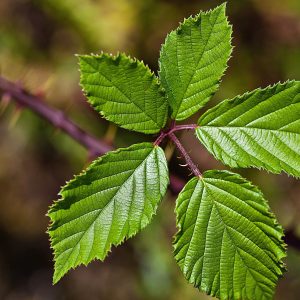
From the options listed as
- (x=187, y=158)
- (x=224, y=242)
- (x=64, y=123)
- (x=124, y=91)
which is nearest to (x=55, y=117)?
(x=64, y=123)

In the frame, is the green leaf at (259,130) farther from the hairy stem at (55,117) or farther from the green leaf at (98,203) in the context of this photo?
the hairy stem at (55,117)

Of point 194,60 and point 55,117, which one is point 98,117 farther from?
point 194,60

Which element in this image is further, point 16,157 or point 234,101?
point 16,157

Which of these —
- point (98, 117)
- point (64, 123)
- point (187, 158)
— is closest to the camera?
point (187, 158)

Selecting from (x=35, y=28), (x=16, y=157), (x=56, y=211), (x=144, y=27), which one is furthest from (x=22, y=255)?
(x=56, y=211)

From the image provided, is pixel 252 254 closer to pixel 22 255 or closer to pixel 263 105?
pixel 263 105

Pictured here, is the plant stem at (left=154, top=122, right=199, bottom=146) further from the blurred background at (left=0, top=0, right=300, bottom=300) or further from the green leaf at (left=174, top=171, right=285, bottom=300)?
the blurred background at (left=0, top=0, right=300, bottom=300)

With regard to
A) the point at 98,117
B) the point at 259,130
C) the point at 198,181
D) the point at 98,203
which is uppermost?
the point at 259,130
